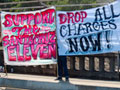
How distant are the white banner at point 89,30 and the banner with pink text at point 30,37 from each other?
0.29 metres

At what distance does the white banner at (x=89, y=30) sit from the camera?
618 centimetres

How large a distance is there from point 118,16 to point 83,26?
914 mm

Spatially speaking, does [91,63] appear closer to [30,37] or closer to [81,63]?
[81,63]

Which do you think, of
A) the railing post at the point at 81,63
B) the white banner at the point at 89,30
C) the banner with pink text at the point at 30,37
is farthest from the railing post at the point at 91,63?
the banner with pink text at the point at 30,37

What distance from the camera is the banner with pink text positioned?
6777mm

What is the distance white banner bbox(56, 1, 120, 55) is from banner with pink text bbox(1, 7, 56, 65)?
294mm

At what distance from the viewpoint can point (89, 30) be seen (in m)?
6.39

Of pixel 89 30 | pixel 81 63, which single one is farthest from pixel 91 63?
pixel 89 30

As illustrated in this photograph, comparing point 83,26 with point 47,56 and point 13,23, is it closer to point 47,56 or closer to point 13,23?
point 47,56

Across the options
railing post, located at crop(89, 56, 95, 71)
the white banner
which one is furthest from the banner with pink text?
railing post, located at crop(89, 56, 95, 71)

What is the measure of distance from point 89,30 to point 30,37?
1.71 metres

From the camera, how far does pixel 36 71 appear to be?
25.7 ft

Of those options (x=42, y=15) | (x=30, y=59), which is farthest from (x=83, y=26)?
(x=30, y=59)

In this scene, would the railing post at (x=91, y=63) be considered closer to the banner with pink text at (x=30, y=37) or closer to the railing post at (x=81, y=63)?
the railing post at (x=81, y=63)
